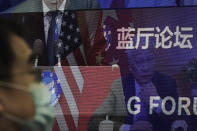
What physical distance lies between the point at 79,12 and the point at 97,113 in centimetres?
112

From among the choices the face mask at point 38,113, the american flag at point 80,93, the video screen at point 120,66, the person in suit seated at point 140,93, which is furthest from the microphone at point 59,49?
the face mask at point 38,113

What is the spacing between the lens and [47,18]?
4.98m

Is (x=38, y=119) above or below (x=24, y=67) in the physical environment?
below

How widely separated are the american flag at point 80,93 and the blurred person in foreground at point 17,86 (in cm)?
312

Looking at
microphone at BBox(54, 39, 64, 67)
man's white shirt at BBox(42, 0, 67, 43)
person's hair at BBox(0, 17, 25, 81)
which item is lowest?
person's hair at BBox(0, 17, 25, 81)

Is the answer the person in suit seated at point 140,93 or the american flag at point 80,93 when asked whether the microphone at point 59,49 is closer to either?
the american flag at point 80,93

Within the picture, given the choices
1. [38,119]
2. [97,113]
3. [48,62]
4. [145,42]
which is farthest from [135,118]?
[38,119]

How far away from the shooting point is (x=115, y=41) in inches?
188

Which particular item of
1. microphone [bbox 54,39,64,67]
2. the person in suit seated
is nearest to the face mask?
the person in suit seated

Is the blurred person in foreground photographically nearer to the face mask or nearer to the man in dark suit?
the face mask

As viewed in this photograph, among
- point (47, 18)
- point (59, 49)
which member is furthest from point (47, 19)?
point (59, 49)

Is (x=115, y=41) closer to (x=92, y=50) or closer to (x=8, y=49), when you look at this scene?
(x=92, y=50)

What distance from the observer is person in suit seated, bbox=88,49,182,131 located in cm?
468

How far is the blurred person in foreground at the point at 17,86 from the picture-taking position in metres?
1.58
